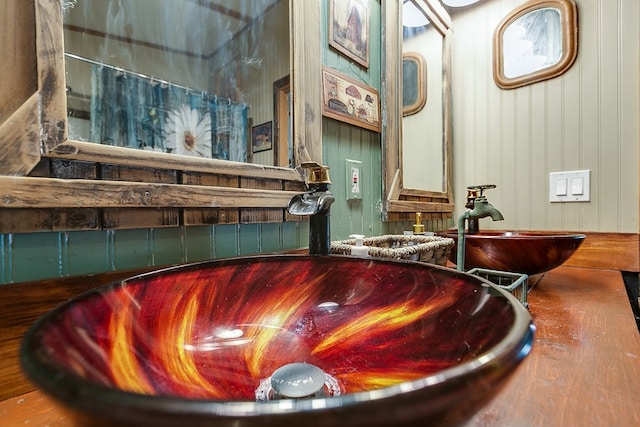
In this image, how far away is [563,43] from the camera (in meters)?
1.29

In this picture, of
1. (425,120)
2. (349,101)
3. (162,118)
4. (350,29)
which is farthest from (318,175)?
(425,120)

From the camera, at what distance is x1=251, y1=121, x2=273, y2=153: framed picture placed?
2.34ft

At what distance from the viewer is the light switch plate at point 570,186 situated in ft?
4.14

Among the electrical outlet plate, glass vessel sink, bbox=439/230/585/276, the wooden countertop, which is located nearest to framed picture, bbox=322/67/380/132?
the electrical outlet plate

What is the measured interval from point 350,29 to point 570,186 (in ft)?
3.68

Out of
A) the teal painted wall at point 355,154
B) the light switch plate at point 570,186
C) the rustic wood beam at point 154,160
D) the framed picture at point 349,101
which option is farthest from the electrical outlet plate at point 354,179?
the light switch plate at point 570,186

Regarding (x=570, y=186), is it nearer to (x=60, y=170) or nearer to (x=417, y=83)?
(x=417, y=83)

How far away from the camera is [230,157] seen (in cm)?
67

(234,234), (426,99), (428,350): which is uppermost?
(426,99)

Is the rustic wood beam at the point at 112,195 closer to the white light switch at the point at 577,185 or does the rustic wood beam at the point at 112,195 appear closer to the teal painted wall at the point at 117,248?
the teal painted wall at the point at 117,248

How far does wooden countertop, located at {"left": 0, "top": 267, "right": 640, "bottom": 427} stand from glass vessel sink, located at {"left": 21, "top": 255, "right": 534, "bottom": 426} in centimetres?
5

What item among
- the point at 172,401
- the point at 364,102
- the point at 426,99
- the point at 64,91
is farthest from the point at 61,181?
the point at 426,99

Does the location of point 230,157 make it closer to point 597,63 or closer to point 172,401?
point 172,401

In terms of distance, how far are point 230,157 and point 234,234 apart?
17 centimetres
